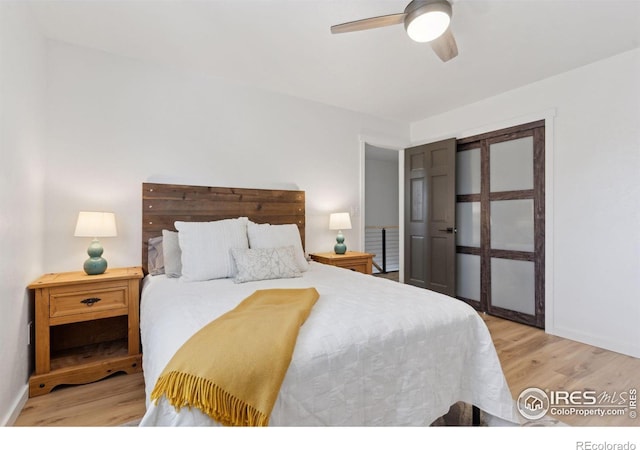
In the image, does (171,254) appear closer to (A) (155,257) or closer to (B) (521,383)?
(A) (155,257)

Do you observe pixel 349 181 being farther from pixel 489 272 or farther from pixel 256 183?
pixel 489 272

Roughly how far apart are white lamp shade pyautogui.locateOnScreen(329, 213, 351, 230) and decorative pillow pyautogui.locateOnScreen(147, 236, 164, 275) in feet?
5.81

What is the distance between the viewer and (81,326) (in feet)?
7.89

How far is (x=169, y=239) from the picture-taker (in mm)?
2471

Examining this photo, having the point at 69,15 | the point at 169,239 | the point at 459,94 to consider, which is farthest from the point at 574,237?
the point at 69,15

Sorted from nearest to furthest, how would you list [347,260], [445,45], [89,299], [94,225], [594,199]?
1. [445,45]
2. [89,299]
3. [94,225]
4. [594,199]
5. [347,260]

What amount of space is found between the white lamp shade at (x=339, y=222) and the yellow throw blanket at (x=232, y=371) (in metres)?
2.31

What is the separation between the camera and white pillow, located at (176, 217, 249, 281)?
2.22m

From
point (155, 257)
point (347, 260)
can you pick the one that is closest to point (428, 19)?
point (347, 260)

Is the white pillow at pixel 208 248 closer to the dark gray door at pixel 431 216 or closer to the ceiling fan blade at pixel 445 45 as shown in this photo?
the ceiling fan blade at pixel 445 45

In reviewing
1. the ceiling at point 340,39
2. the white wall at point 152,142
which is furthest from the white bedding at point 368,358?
the ceiling at point 340,39

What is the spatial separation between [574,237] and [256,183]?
124 inches

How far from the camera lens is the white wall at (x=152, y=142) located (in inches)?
93.4

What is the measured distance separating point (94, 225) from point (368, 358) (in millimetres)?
2182
